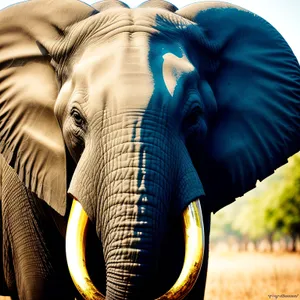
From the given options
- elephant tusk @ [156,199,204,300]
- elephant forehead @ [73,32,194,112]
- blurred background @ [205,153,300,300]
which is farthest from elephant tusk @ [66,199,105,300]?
blurred background @ [205,153,300,300]

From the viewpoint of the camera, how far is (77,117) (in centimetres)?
467

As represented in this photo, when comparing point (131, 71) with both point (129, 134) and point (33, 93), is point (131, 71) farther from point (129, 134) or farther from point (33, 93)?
point (33, 93)

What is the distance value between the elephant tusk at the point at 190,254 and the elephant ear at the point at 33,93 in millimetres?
944

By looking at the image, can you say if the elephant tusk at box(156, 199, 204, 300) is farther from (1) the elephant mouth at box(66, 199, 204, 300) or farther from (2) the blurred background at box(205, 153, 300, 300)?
(2) the blurred background at box(205, 153, 300, 300)

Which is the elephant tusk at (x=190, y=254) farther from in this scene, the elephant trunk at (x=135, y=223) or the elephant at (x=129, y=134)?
the elephant trunk at (x=135, y=223)

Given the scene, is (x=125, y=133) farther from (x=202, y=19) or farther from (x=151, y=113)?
(x=202, y=19)

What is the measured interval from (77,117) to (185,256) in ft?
3.28

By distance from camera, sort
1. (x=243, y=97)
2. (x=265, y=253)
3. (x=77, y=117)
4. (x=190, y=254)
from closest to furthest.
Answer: (x=190, y=254)
(x=77, y=117)
(x=243, y=97)
(x=265, y=253)

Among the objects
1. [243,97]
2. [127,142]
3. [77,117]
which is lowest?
[243,97]

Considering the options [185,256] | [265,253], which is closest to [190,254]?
[185,256]

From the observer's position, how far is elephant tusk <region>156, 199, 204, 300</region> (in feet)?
13.6

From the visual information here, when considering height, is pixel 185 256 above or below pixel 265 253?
above

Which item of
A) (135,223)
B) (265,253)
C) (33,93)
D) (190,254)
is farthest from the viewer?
(265,253)

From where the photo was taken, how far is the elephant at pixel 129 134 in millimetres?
4219
